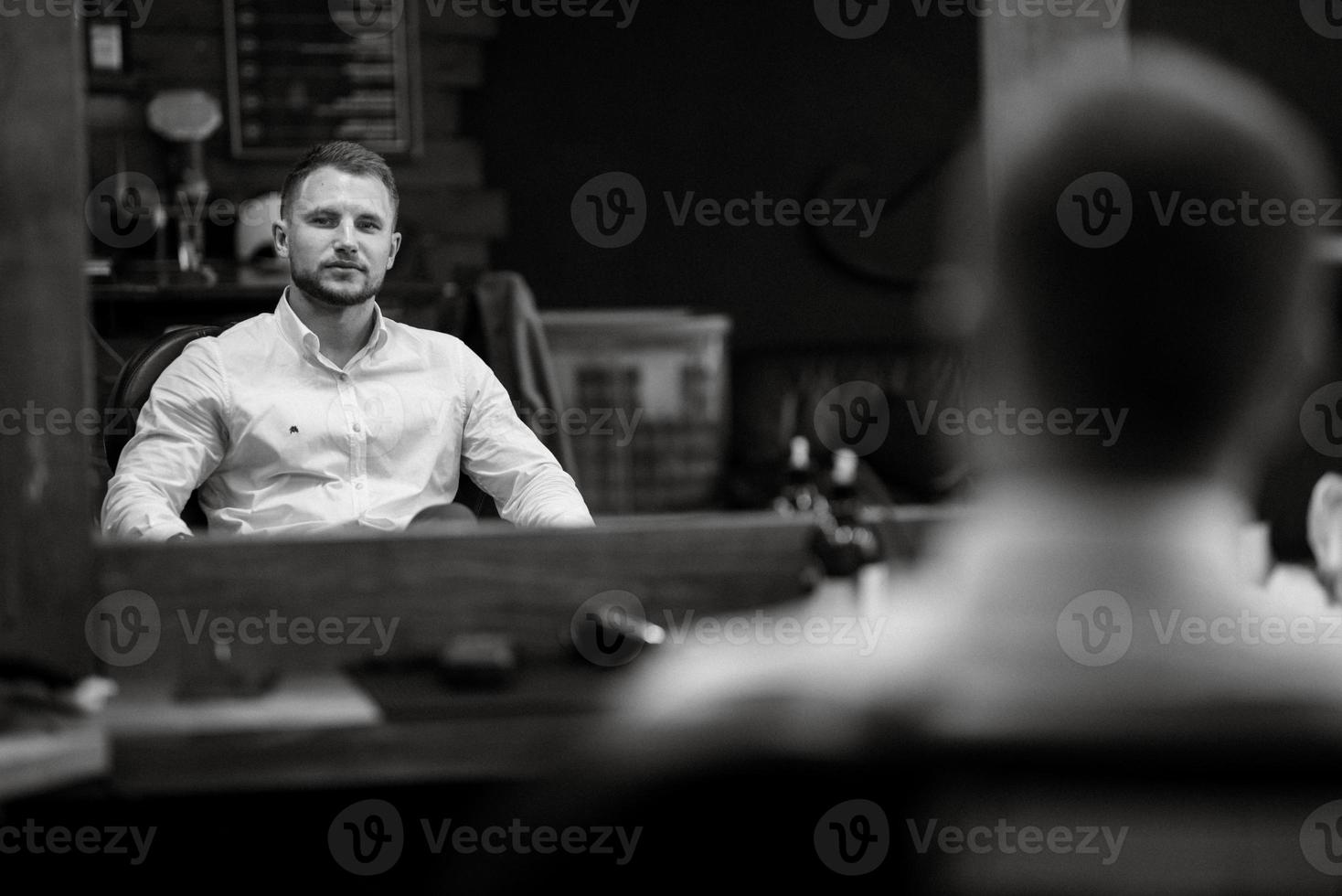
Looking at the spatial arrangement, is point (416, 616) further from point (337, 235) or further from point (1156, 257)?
point (337, 235)

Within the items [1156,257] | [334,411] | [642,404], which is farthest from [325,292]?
[642,404]

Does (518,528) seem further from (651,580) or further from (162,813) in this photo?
(162,813)

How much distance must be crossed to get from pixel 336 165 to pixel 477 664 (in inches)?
56.0

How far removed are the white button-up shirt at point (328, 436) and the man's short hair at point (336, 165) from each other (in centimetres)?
18

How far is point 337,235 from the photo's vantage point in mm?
2422

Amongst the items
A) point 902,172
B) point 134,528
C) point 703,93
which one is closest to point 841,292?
point 902,172

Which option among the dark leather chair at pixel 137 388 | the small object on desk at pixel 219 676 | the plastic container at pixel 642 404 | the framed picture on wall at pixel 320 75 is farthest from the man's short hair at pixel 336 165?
the framed picture on wall at pixel 320 75

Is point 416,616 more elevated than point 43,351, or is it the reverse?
point 43,351

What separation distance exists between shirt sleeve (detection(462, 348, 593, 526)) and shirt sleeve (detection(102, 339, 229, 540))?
400mm

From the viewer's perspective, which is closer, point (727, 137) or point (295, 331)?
point (295, 331)

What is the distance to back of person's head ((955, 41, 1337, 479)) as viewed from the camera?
0.90 meters

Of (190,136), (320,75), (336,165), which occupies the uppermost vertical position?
(320,75)

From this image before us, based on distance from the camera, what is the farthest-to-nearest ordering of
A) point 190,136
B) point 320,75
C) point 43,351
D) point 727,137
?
1. point 727,137
2. point 320,75
3. point 190,136
4. point 43,351

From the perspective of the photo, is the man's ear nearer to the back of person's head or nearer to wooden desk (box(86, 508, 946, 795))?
wooden desk (box(86, 508, 946, 795))
